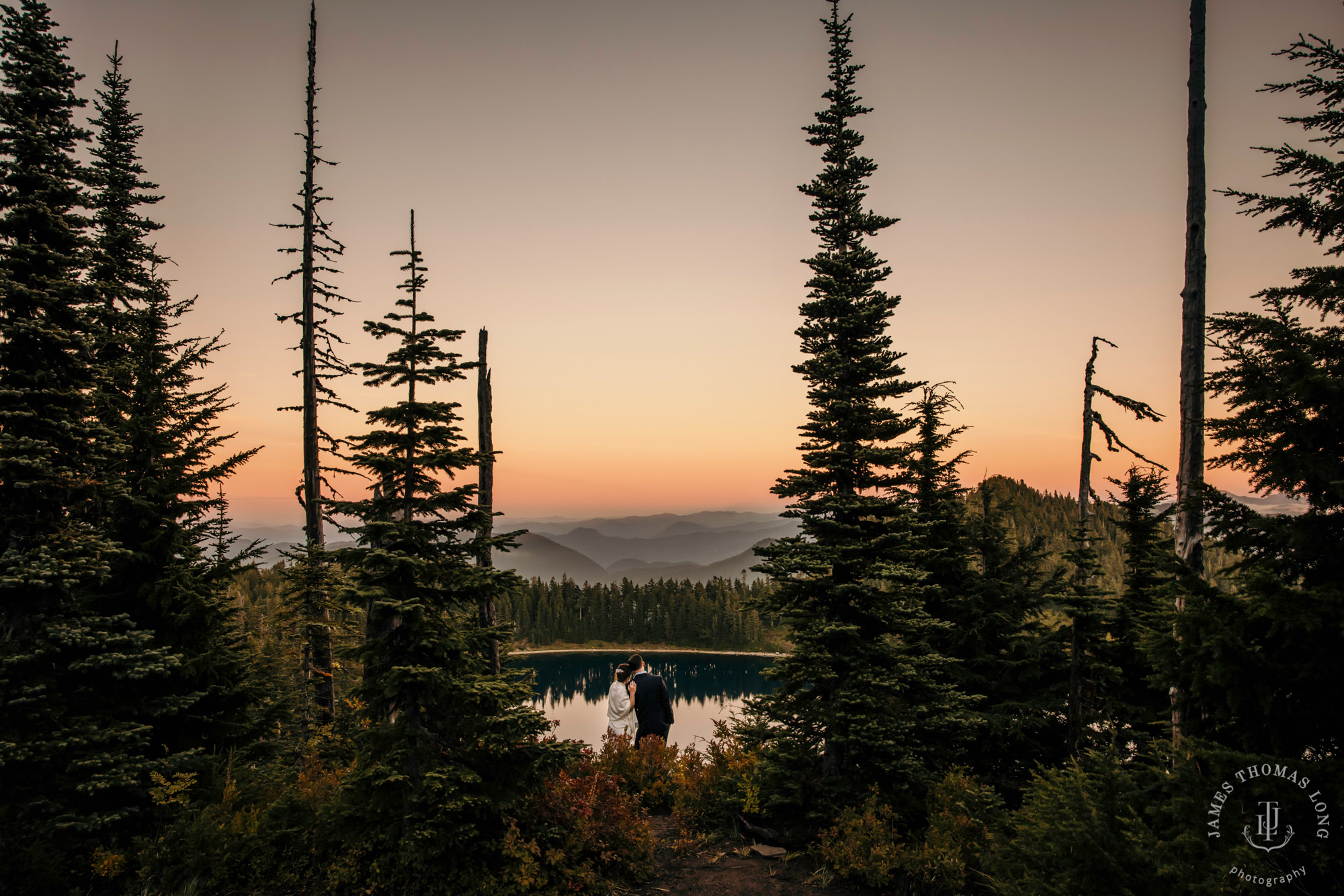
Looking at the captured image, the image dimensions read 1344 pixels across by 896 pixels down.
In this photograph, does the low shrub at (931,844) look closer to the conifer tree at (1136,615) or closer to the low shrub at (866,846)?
the low shrub at (866,846)

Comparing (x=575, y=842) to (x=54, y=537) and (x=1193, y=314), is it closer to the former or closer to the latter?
(x=54, y=537)

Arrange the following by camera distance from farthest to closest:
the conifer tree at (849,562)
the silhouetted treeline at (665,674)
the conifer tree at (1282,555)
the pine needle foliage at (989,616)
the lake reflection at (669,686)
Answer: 1. the silhouetted treeline at (665,674)
2. the lake reflection at (669,686)
3. the pine needle foliage at (989,616)
4. the conifer tree at (849,562)
5. the conifer tree at (1282,555)

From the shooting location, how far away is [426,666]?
27.6 feet

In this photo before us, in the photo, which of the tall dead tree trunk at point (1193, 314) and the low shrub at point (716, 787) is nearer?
the tall dead tree trunk at point (1193, 314)

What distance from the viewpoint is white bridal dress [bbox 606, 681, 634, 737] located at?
14.3 meters

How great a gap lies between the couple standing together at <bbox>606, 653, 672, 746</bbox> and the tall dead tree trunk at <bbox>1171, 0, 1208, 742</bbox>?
9.72m

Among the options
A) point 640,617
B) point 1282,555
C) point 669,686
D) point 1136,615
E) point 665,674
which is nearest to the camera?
point 1282,555

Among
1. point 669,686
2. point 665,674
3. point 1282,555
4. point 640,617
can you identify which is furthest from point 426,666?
point 640,617

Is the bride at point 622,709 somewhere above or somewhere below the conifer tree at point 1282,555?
below

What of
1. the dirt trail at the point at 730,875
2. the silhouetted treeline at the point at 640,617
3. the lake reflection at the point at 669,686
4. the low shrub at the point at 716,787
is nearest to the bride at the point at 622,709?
the low shrub at the point at 716,787

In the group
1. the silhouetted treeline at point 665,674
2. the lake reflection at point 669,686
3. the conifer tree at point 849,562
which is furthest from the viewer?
the silhouetted treeline at point 665,674

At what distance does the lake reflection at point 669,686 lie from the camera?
148 ft

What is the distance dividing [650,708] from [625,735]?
39.1 inches

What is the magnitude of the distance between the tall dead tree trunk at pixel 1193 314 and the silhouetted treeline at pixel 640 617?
362 ft
